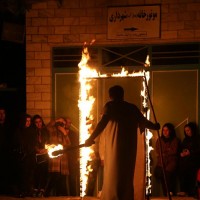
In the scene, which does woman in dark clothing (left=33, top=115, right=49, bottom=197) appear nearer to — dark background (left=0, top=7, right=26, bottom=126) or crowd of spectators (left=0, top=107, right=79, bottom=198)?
crowd of spectators (left=0, top=107, right=79, bottom=198)

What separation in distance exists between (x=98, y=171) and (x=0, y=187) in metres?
2.20

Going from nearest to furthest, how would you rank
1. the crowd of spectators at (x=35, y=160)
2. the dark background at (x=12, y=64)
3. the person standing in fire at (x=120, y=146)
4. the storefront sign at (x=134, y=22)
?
the person standing in fire at (x=120, y=146) → the crowd of spectators at (x=35, y=160) → the storefront sign at (x=134, y=22) → the dark background at (x=12, y=64)

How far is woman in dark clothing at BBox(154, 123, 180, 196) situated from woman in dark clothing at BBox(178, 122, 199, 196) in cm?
14

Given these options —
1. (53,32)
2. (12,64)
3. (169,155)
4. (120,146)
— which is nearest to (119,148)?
(120,146)

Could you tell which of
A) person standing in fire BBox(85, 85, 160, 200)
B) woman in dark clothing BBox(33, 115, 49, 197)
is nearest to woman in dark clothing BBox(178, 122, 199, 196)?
woman in dark clothing BBox(33, 115, 49, 197)

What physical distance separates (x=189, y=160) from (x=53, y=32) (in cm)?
416

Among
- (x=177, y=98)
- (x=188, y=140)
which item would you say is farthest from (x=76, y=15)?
(x=188, y=140)

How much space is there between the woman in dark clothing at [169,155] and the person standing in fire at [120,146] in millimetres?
3333

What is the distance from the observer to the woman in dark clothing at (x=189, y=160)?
9.99 metres

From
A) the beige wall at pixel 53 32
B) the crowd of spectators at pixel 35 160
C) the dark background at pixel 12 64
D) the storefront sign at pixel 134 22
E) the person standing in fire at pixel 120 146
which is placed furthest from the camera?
the dark background at pixel 12 64

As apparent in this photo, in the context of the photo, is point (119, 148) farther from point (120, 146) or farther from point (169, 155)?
point (169, 155)

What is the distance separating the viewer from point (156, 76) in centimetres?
1077

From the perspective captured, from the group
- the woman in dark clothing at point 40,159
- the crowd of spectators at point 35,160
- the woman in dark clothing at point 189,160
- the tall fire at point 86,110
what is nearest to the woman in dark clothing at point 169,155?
the woman in dark clothing at point 189,160

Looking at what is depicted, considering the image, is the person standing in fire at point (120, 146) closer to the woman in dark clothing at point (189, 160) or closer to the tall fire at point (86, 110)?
the tall fire at point (86, 110)
